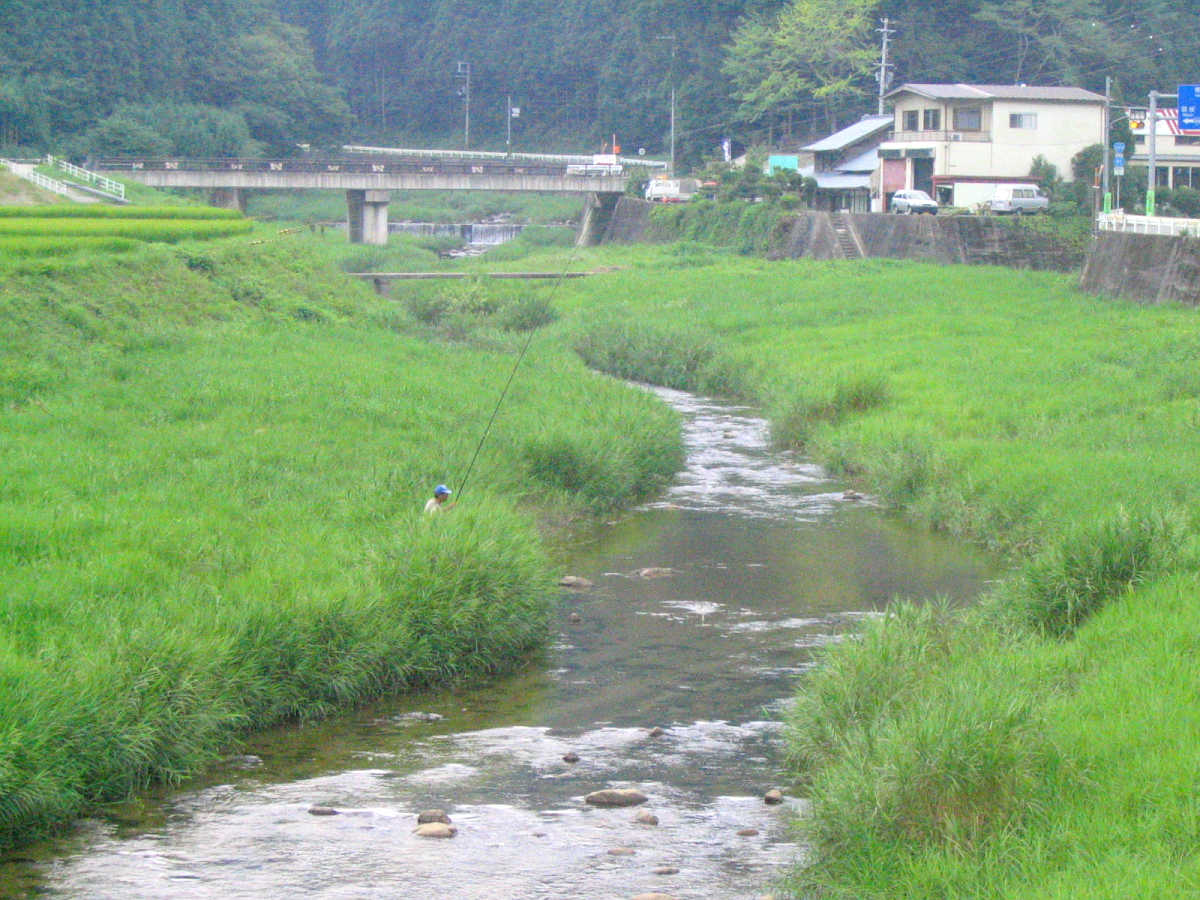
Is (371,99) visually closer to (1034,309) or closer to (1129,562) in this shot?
(1034,309)

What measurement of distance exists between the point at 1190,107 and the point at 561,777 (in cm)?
3669

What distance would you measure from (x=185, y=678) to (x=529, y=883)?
3177 mm

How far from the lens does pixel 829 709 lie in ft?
31.4

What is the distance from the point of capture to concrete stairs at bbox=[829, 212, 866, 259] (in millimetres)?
51688

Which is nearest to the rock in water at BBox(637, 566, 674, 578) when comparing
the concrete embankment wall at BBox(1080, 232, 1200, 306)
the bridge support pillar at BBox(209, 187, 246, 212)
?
the concrete embankment wall at BBox(1080, 232, 1200, 306)

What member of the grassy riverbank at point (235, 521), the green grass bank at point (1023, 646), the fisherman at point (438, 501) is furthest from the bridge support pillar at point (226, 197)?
the fisherman at point (438, 501)

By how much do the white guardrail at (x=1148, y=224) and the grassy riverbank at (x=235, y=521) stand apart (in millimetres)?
15964

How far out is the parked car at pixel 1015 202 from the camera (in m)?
50.2

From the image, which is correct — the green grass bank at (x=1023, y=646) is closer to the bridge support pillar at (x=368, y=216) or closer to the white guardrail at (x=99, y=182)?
the white guardrail at (x=99, y=182)

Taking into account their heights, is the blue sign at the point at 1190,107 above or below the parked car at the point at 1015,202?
above

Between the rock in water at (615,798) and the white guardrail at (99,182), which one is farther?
the white guardrail at (99,182)

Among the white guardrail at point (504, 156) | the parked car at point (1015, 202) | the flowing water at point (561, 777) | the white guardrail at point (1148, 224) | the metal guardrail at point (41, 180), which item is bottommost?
the flowing water at point (561, 777)

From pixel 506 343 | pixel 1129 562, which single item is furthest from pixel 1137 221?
pixel 1129 562

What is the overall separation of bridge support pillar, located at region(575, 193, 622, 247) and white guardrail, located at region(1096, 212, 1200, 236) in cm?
Result: 3883
